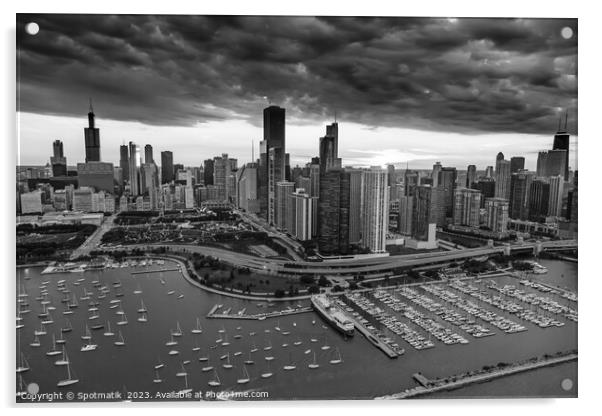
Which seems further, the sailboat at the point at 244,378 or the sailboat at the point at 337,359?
the sailboat at the point at 337,359

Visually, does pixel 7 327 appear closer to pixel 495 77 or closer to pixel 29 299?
pixel 29 299

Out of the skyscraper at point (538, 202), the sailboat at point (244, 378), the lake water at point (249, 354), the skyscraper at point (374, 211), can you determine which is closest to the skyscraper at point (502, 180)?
the skyscraper at point (538, 202)

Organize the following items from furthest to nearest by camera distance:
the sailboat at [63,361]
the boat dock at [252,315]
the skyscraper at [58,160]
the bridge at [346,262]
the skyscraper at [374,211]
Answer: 1. the skyscraper at [374,211]
2. the bridge at [346,262]
3. the boat dock at [252,315]
4. the skyscraper at [58,160]
5. the sailboat at [63,361]

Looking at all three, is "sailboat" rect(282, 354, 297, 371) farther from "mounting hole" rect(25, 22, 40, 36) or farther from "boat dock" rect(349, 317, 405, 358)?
"mounting hole" rect(25, 22, 40, 36)

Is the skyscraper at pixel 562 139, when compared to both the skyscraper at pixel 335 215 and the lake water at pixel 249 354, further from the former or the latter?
the skyscraper at pixel 335 215

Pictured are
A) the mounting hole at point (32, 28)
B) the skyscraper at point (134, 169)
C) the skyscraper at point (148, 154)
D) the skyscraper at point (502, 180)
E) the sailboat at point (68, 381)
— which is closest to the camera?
the mounting hole at point (32, 28)
